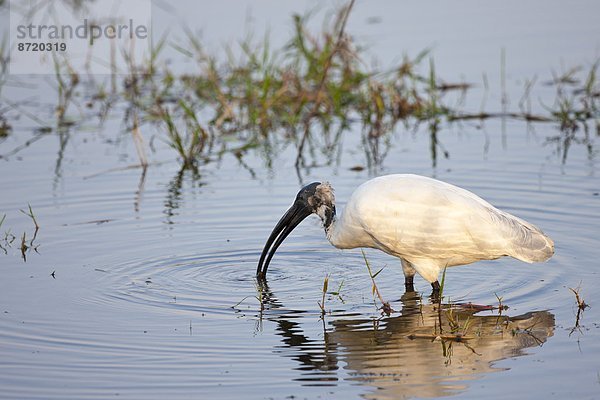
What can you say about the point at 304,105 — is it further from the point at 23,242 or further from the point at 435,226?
the point at 435,226

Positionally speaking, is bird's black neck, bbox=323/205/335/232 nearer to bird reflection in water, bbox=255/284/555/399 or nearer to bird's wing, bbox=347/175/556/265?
bird's wing, bbox=347/175/556/265

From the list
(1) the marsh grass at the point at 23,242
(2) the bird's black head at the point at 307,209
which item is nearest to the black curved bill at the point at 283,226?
(2) the bird's black head at the point at 307,209

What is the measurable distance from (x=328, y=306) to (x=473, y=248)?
103cm

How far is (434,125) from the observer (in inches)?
461

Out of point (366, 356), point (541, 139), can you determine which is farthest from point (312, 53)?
point (366, 356)

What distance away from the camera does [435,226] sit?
23.7ft

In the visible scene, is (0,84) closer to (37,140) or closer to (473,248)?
(37,140)

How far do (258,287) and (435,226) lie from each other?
130 cm

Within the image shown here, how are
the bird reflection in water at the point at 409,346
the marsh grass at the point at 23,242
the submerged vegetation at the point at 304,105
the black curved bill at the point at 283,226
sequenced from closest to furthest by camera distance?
the bird reflection in water at the point at 409,346 < the black curved bill at the point at 283,226 < the marsh grass at the point at 23,242 < the submerged vegetation at the point at 304,105

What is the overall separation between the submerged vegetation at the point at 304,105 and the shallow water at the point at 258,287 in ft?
0.77

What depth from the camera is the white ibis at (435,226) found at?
722 cm

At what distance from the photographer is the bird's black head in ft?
26.2

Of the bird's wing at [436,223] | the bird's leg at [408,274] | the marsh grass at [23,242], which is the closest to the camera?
the bird's wing at [436,223]

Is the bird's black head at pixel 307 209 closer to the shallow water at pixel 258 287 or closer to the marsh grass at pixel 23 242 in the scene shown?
the shallow water at pixel 258 287
